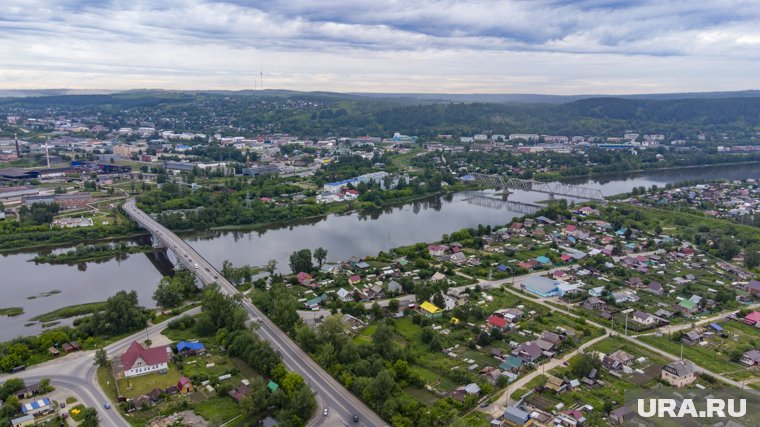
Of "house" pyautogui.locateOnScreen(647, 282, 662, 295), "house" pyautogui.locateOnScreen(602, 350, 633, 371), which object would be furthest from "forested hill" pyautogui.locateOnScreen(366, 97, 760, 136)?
"house" pyautogui.locateOnScreen(602, 350, 633, 371)

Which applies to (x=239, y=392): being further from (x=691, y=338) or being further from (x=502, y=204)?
(x=502, y=204)

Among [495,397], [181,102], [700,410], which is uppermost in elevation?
[181,102]

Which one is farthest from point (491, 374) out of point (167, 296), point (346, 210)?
point (346, 210)

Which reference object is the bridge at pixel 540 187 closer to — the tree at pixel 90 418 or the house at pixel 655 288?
the house at pixel 655 288

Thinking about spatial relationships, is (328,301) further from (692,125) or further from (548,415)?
(692,125)

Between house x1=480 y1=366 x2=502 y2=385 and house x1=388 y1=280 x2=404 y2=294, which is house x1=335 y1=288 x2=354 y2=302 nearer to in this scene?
house x1=388 y1=280 x2=404 y2=294

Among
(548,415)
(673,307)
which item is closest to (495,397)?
(548,415)
